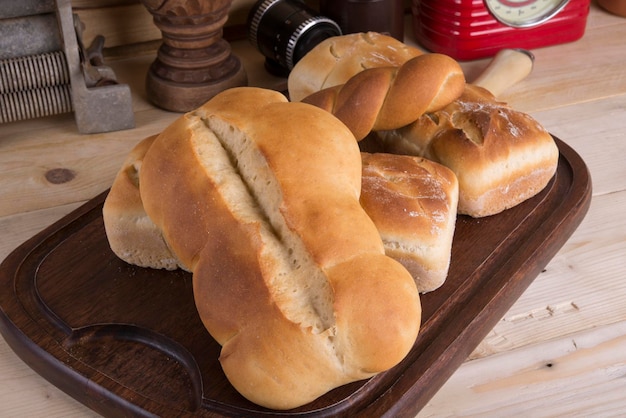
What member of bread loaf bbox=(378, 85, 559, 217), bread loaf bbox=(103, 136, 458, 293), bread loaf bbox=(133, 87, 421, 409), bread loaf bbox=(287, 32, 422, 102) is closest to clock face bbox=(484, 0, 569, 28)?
bread loaf bbox=(287, 32, 422, 102)

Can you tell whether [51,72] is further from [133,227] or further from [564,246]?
[564,246]

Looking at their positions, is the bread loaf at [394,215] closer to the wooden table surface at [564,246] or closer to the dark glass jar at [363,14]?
the wooden table surface at [564,246]

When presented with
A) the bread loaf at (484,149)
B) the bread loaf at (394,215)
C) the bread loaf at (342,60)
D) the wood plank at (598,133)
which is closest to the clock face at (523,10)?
the wood plank at (598,133)

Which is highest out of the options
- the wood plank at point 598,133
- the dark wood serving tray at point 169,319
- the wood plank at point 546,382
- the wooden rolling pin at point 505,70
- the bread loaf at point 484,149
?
the bread loaf at point 484,149

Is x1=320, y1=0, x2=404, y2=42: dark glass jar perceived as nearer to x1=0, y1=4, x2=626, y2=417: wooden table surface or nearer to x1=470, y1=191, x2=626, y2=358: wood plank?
x1=0, y1=4, x2=626, y2=417: wooden table surface

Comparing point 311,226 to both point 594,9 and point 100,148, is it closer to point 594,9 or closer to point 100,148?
point 100,148

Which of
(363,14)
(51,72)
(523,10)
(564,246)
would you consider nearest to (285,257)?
(564,246)
